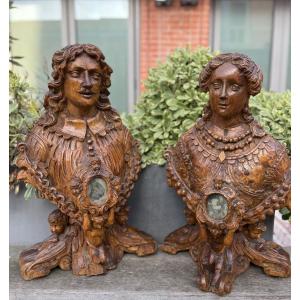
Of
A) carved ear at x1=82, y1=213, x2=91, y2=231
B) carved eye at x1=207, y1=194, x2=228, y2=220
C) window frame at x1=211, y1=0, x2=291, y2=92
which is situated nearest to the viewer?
carved eye at x1=207, y1=194, x2=228, y2=220

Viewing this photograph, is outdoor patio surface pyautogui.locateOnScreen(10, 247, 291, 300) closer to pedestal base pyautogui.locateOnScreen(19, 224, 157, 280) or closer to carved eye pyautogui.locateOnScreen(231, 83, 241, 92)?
pedestal base pyautogui.locateOnScreen(19, 224, 157, 280)

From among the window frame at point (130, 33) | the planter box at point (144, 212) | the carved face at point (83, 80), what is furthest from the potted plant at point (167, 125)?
the window frame at point (130, 33)

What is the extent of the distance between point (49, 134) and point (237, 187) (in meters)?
0.76

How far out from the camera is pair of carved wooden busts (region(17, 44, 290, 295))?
1382mm

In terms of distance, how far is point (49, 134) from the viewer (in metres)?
1.52

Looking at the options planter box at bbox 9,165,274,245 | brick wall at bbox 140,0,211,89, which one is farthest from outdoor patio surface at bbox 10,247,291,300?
brick wall at bbox 140,0,211,89

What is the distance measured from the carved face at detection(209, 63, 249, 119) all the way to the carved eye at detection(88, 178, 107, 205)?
0.50m

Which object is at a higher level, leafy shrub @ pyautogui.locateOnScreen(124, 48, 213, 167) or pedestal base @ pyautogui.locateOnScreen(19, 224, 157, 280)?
leafy shrub @ pyautogui.locateOnScreen(124, 48, 213, 167)

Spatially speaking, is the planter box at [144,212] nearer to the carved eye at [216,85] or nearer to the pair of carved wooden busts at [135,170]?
the pair of carved wooden busts at [135,170]

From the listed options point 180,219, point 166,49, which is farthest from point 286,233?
point 166,49

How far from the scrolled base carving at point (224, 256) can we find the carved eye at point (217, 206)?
19 cm

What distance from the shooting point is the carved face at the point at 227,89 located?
1.36m

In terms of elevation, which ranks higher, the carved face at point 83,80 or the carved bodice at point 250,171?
the carved face at point 83,80
